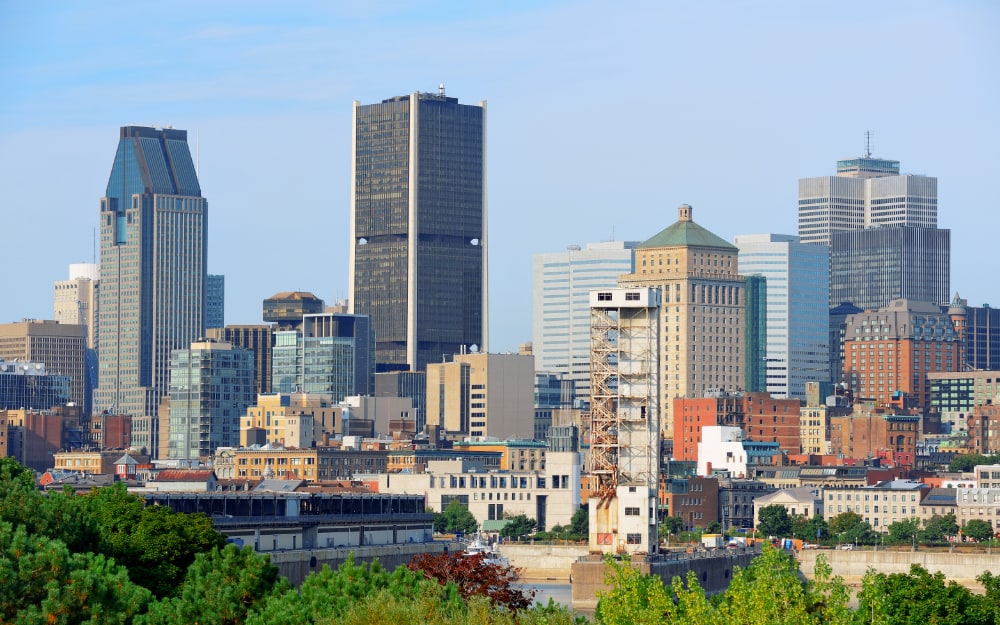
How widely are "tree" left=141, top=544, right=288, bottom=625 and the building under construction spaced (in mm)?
90865

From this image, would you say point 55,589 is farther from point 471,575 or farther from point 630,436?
point 630,436

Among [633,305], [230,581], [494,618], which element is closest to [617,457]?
[633,305]

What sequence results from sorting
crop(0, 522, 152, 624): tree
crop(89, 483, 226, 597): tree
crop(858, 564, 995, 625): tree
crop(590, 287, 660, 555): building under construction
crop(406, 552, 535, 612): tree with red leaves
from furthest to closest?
1. crop(590, 287, 660, 555): building under construction
2. crop(89, 483, 226, 597): tree
3. crop(858, 564, 995, 625): tree
4. crop(406, 552, 535, 612): tree with red leaves
5. crop(0, 522, 152, 624): tree

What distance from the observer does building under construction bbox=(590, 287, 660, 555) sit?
178m

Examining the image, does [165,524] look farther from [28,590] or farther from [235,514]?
[235,514]

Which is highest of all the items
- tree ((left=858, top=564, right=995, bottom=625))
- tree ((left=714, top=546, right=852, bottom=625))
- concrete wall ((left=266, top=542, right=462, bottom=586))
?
tree ((left=714, top=546, right=852, bottom=625))

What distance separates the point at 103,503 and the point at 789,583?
185ft

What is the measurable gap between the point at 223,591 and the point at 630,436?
98947 mm

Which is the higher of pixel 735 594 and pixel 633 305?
pixel 633 305

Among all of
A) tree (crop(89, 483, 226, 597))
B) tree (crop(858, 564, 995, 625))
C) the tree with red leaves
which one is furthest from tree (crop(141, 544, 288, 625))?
tree (crop(858, 564, 995, 625))

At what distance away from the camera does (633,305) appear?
17925cm

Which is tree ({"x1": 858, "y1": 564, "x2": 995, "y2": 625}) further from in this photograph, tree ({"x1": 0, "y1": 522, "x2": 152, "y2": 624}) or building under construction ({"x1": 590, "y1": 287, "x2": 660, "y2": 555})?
building under construction ({"x1": 590, "y1": 287, "x2": 660, "y2": 555})

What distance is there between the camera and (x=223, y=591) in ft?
272

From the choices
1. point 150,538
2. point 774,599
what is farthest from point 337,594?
point 150,538
